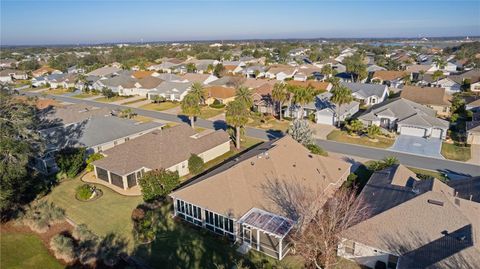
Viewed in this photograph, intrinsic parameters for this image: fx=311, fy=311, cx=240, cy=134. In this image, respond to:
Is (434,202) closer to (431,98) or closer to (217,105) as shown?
(431,98)

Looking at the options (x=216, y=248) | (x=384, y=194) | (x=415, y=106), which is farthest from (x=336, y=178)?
(x=415, y=106)

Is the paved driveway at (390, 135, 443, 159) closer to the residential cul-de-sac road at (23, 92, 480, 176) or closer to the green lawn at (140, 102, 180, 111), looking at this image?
the residential cul-de-sac road at (23, 92, 480, 176)

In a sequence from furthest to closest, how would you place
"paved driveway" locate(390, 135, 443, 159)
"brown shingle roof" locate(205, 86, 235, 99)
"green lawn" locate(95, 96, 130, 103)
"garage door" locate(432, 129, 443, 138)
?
"green lawn" locate(95, 96, 130, 103) → "brown shingle roof" locate(205, 86, 235, 99) → "garage door" locate(432, 129, 443, 138) → "paved driveway" locate(390, 135, 443, 159)

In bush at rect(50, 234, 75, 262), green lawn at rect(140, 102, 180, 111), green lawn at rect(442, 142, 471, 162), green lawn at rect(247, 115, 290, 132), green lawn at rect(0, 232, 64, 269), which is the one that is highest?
green lawn at rect(140, 102, 180, 111)

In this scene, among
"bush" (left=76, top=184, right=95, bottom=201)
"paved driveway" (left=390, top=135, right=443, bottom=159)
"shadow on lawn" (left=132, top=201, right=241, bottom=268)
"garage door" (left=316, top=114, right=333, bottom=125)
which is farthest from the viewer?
"garage door" (left=316, top=114, right=333, bottom=125)

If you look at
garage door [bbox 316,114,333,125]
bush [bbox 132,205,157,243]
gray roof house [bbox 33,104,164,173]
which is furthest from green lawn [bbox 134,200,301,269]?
→ garage door [bbox 316,114,333,125]

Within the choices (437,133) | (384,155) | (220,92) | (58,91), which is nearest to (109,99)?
(58,91)

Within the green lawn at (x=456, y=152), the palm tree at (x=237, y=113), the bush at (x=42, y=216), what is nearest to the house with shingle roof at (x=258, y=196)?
the palm tree at (x=237, y=113)

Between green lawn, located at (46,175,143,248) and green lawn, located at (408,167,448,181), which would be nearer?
green lawn, located at (46,175,143,248)
